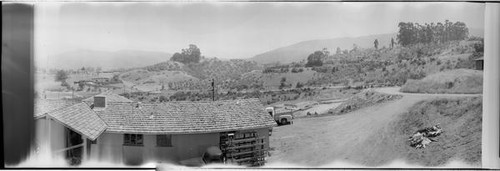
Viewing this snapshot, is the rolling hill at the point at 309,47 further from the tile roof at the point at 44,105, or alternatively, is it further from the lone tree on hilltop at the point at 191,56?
the tile roof at the point at 44,105

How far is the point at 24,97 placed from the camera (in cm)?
503

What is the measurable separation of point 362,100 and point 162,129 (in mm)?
1771

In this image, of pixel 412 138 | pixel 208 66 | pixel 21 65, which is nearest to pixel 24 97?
pixel 21 65

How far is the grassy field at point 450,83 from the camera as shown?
527 centimetres

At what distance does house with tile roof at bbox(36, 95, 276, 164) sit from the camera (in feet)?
16.9

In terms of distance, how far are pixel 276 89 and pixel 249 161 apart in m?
0.67

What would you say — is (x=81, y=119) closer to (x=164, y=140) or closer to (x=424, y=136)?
(x=164, y=140)

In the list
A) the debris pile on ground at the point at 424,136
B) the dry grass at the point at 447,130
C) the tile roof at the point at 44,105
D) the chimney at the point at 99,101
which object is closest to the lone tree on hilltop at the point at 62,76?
the tile roof at the point at 44,105

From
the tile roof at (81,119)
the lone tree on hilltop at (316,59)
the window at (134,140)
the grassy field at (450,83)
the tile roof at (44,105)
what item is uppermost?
the lone tree on hilltop at (316,59)

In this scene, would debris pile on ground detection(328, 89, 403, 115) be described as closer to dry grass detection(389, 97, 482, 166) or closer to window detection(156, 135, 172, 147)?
dry grass detection(389, 97, 482, 166)

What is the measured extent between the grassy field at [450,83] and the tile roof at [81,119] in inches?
106

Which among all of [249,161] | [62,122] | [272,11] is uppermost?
[272,11]

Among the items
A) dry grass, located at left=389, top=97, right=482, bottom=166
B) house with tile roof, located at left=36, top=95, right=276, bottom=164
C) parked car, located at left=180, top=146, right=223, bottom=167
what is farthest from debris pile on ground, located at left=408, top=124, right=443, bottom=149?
parked car, located at left=180, top=146, right=223, bottom=167

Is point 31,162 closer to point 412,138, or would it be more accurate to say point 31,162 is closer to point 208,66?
point 208,66
